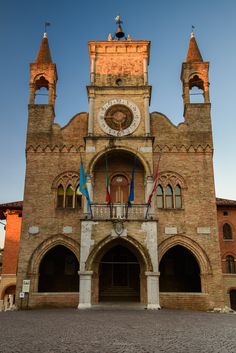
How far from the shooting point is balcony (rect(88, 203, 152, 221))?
19922 millimetres

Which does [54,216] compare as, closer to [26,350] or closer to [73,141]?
[73,141]

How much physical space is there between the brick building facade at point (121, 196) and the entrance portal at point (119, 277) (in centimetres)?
6

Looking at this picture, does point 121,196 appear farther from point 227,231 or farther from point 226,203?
point 227,231

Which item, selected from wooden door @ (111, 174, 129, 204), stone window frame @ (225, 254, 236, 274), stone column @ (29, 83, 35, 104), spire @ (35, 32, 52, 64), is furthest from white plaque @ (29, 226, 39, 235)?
stone window frame @ (225, 254, 236, 274)

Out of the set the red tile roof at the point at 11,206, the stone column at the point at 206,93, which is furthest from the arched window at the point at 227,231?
the red tile roof at the point at 11,206

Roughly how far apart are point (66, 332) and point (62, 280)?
12417 millimetres

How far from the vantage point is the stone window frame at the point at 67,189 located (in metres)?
22.1

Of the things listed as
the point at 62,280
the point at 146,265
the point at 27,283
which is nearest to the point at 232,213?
the point at 146,265

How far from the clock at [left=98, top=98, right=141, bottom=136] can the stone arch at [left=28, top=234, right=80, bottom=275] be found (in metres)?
6.63

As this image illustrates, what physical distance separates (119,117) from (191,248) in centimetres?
869

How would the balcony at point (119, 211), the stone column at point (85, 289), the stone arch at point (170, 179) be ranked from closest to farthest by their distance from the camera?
the stone column at point (85, 289), the balcony at point (119, 211), the stone arch at point (170, 179)

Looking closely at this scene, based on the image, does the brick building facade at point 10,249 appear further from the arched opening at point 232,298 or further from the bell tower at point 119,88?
the arched opening at point 232,298

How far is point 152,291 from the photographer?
62.0 feet

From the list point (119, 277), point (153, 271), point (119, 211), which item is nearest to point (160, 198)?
point (119, 211)
